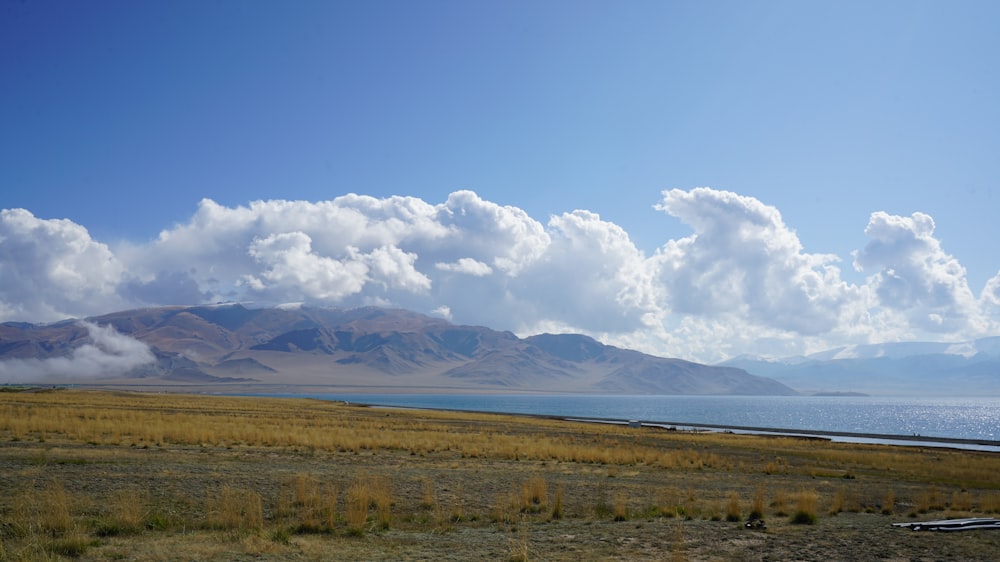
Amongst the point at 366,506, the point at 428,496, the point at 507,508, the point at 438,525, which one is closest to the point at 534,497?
the point at 507,508

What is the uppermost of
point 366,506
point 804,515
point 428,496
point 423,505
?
point 804,515

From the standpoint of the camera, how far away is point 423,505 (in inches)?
669

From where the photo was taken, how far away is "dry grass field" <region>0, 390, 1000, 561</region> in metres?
12.0

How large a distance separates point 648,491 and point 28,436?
26.1m

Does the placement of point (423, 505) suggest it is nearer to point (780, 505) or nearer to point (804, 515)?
point (804, 515)

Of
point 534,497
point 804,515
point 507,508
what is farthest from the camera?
point 534,497

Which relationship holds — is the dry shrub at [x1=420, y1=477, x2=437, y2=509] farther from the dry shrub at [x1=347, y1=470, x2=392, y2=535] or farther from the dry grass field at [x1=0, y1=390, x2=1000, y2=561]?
the dry shrub at [x1=347, y1=470, x2=392, y2=535]

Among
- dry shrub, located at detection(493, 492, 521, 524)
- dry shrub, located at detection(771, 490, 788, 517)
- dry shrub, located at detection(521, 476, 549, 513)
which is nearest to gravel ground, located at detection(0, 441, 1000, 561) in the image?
dry shrub, located at detection(493, 492, 521, 524)

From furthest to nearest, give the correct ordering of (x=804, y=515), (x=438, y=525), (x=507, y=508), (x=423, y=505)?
(x=423, y=505), (x=507, y=508), (x=804, y=515), (x=438, y=525)

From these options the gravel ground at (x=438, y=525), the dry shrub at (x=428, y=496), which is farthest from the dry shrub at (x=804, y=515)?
the dry shrub at (x=428, y=496)

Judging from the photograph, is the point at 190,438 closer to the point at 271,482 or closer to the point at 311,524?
the point at 271,482

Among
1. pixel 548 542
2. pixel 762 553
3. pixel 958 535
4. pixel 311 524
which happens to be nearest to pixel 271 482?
pixel 311 524

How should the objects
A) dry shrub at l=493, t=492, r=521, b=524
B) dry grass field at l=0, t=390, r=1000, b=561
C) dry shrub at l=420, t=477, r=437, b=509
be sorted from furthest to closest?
dry shrub at l=420, t=477, r=437, b=509
dry shrub at l=493, t=492, r=521, b=524
dry grass field at l=0, t=390, r=1000, b=561

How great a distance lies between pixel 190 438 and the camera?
31344mm
